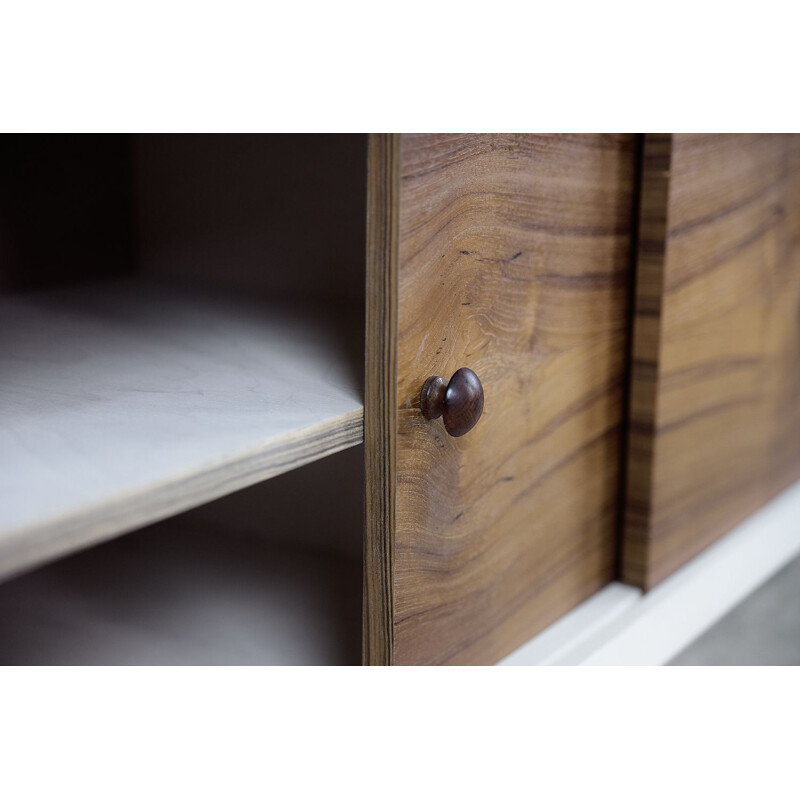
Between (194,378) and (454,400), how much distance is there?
105 millimetres

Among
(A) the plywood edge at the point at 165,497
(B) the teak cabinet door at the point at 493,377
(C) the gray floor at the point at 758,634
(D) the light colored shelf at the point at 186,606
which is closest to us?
(A) the plywood edge at the point at 165,497

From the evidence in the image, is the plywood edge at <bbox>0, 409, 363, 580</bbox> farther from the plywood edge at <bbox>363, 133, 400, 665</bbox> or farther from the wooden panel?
the wooden panel

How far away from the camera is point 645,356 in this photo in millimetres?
517

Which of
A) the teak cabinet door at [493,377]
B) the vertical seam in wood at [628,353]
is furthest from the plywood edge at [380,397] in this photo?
the vertical seam in wood at [628,353]

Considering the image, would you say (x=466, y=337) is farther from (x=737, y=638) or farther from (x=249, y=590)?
(x=737, y=638)

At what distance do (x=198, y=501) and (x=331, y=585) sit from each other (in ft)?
0.66

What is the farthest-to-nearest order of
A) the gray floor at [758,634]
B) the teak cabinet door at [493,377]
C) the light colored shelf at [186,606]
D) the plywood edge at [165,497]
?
the gray floor at [758,634] → the light colored shelf at [186,606] → the teak cabinet door at [493,377] → the plywood edge at [165,497]

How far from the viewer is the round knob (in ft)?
1.23

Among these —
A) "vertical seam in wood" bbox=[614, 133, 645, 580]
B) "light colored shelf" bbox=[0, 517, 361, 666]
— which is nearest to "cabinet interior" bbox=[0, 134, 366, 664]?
"light colored shelf" bbox=[0, 517, 361, 666]

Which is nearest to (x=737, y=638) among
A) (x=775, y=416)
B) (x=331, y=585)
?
(x=775, y=416)

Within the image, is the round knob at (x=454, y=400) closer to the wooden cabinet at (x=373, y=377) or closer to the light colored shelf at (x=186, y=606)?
the wooden cabinet at (x=373, y=377)

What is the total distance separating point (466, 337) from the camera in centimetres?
40

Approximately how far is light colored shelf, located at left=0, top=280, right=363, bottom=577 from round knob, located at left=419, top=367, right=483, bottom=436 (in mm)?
26

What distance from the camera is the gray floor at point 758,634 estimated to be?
1.87ft
